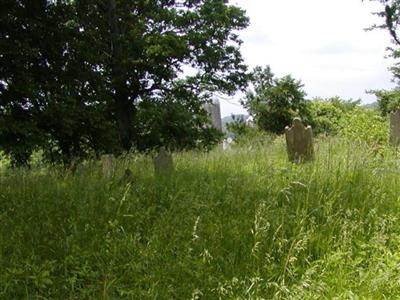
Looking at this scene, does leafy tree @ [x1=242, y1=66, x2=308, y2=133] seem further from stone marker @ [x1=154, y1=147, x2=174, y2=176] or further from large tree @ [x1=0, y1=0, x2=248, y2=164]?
stone marker @ [x1=154, y1=147, x2=174, y2=176]

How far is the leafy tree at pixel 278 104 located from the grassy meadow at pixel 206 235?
35.8 feet

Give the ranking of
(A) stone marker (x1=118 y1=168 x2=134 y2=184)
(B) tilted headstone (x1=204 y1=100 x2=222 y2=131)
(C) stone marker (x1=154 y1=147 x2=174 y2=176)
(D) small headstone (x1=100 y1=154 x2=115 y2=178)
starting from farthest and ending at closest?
(B) tilted headstone (x1=204 y1=100 x2=222 y2=131) < (C) stone marker (x1=154 y1=147 x2=174 y2=176) < (D) small headstone (x1=100 y1=154 x2=115 y2=178) < (A) stone marker (x1=118 y1=168 x2=134 y2=184)

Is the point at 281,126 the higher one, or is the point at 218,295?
the point at 281,126

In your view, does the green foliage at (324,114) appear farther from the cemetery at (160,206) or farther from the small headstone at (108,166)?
the small headstone at (108,166)

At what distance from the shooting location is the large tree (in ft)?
26.8

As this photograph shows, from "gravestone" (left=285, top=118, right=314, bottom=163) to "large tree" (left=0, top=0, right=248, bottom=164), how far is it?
4.66 meters

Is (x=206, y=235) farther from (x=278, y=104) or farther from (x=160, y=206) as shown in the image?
(x=278, y=104)

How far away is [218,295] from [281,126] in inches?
529

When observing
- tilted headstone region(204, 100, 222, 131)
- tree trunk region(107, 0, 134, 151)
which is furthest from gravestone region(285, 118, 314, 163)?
tilted headstone region(204, 100, 222, 131)

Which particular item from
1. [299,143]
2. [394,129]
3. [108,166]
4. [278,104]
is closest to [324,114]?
[278,104]

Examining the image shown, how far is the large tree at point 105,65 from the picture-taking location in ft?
26.8

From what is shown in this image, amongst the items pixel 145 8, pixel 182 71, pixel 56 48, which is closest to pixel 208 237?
pixel 56 48

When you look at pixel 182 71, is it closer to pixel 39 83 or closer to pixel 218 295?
pixel 39 83

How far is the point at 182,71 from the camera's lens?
1220cm
